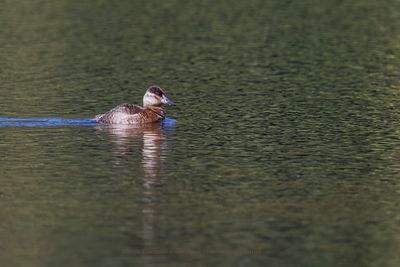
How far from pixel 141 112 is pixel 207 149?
11.7ft

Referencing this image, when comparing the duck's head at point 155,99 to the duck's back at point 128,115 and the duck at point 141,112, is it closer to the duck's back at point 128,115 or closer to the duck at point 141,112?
the duck at point 141,112

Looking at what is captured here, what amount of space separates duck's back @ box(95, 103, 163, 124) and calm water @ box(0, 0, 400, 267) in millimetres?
304

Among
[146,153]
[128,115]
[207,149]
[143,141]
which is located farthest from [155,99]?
[146,153]

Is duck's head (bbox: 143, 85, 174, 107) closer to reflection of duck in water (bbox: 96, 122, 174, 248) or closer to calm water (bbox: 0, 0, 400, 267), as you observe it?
calm water (bbox: 0, 0, 400, 267)

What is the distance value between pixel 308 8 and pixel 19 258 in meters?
31.7

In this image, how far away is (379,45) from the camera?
34406mm

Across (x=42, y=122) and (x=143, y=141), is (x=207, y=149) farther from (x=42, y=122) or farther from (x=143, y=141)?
(x=42, y=122)

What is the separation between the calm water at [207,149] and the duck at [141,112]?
311 millimetres

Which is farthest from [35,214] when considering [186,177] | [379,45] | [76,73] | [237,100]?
[379,45]

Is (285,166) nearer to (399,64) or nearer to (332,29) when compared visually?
(399,64)

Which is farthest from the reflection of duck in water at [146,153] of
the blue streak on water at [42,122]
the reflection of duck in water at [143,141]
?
the blue streak on water at [42,122]

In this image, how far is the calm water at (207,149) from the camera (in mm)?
13898

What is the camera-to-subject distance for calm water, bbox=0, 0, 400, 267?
13.9 m

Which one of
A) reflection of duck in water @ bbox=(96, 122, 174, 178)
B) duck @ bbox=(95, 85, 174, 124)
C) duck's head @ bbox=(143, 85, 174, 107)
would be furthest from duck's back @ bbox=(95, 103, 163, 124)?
duck's head @ bbox=(143, 85, 174, 107)
